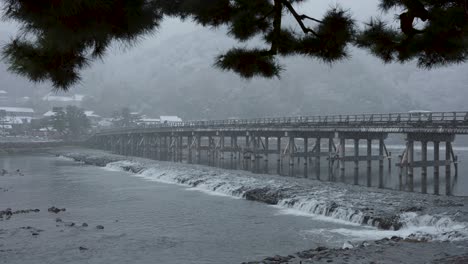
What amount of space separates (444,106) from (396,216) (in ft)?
494

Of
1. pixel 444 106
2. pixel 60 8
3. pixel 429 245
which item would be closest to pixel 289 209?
pixel 429 245

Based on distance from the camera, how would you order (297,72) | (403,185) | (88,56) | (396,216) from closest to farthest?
(88,56) → (396,216) → (403,185) → (297,72)

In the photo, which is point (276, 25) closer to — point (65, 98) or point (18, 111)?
point (18, 111)

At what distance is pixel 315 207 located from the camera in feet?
62.1

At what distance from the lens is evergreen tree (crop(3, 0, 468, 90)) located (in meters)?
4.82

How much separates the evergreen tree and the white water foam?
7472 mm

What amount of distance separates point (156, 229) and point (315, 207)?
22.0 ft

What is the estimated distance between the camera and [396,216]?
629 inches

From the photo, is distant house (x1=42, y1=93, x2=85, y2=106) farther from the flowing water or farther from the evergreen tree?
the evergreen tree

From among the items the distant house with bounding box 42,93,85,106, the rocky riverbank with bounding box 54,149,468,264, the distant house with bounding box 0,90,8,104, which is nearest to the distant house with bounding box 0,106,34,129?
the distant house with bounding box 42,93,85,106

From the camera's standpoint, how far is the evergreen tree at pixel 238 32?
4820 millimetres

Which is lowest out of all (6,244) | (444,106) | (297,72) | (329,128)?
(6,244)

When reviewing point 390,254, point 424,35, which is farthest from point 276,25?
point 390,254

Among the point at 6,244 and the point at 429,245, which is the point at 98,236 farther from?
the point at 429,245
